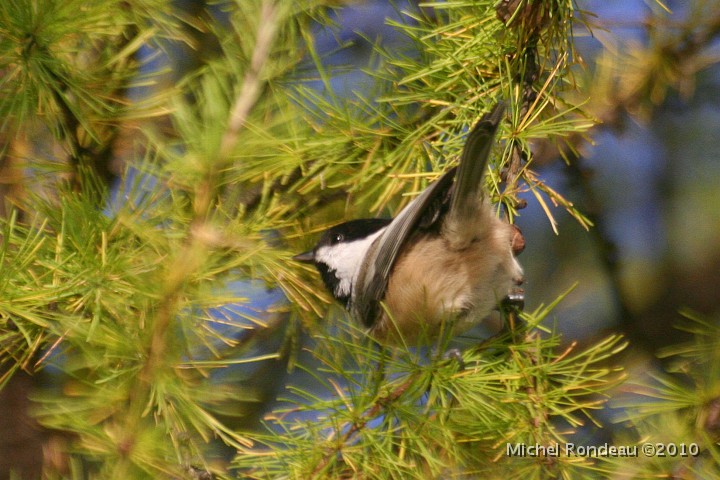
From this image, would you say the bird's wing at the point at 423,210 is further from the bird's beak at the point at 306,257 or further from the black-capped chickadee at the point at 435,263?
the bird's beak at the point at 306,257

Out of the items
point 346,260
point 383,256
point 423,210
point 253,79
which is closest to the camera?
point 253,79

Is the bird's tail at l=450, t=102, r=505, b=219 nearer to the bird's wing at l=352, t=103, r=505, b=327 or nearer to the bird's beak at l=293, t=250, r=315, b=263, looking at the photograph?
the bird's wing at l=352, t=103, r=505, b=327

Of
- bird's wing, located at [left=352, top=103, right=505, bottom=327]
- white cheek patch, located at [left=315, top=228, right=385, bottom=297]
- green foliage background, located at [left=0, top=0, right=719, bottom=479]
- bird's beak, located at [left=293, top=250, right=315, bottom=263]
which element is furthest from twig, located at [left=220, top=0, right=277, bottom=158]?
white cheek patch, located at [left=315, top=228, right=385, bottom=297]

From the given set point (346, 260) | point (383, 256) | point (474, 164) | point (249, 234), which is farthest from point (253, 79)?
point (346, 260)

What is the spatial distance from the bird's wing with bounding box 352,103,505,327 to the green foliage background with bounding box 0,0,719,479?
0.06m

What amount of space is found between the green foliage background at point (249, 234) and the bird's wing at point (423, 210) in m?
0.06

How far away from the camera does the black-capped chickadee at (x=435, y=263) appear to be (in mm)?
1621

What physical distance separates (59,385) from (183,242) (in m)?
0.76

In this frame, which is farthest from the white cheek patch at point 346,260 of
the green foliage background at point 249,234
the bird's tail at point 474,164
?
the bird's tail at point 474,164

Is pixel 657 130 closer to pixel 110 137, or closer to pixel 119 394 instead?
pixel 110 137

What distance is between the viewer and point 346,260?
193 centimetres

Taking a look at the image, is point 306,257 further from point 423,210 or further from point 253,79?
point 253,79

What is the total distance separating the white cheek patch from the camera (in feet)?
6.14

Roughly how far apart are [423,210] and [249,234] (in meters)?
0.37
